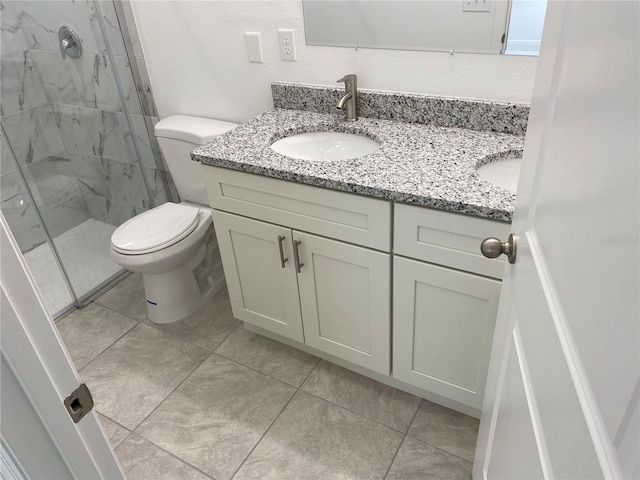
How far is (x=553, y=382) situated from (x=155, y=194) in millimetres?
2339

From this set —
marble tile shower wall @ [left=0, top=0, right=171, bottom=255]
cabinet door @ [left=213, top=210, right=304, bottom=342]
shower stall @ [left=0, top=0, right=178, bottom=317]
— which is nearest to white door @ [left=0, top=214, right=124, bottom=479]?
cabinet door @ [left=213, top=210, right=304, bottom=342]

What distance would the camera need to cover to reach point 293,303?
182 cm

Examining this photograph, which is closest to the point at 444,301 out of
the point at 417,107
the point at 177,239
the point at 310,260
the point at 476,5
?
the point at 310,260

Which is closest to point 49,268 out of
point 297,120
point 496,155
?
point 297,120

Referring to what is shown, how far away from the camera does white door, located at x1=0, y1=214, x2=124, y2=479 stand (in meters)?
0.61

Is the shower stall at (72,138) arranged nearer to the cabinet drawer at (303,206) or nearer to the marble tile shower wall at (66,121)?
Result: the marble tile shower wall at (66,121)

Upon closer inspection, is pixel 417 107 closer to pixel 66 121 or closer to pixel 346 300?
pixel 346 300

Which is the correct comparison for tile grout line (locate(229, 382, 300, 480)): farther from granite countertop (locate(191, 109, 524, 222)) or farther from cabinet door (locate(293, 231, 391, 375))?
granite countertop (locate(191, 109, 524, 222))

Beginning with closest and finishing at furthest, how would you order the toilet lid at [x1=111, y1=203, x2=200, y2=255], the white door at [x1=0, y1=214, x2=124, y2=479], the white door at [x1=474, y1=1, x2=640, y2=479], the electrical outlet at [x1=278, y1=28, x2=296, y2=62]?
the white door at [x1=474, y1=1, x2=640, y2=479] → the white door at [x1=0, y1=214, x2=124, y2=479] → the electrical outlet at [x1=278, y1=28, x2=296, y2=62] → the toilet lid at [x1=111, y1=203, x2=200, y2=255]

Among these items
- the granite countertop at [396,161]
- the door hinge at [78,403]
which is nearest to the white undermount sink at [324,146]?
the granite countertop at [396,161]

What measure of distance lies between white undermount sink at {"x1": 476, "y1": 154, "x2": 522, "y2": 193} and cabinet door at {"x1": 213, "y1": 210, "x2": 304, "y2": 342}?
64 centimetres

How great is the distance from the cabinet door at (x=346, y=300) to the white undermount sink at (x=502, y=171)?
39 cm

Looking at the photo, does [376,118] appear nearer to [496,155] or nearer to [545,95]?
[496,155]

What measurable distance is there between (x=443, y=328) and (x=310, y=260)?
476 mm
